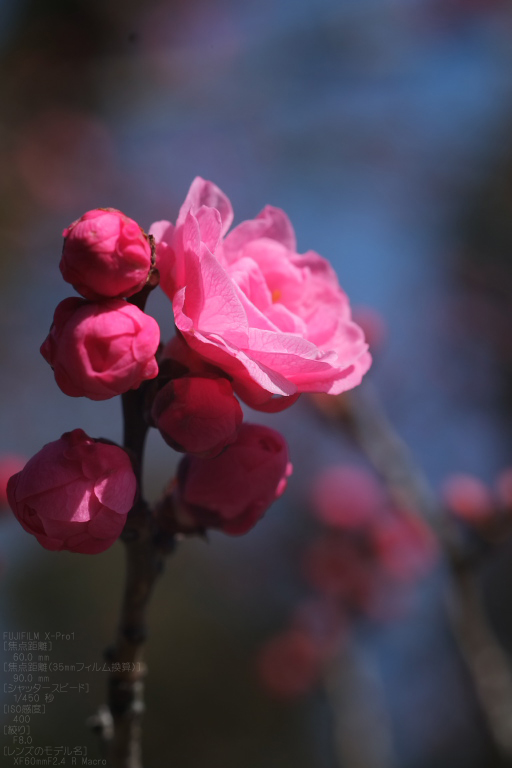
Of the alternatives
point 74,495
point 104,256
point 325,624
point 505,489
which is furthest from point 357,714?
point 104,256

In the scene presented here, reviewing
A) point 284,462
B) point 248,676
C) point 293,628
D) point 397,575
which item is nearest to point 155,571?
point 284,462

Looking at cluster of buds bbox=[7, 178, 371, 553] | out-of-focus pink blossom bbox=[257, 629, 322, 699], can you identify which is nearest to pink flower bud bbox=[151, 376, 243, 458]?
cluster of buds bbox=[7, 178, 371, 553]

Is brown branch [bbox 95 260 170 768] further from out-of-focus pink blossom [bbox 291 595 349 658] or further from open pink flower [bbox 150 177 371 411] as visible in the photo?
out-of-focus pink blossom [bbox 291 595 349 658]

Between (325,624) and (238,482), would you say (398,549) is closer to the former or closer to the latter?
(325,624)

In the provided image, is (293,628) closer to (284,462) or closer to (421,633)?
(421,633)

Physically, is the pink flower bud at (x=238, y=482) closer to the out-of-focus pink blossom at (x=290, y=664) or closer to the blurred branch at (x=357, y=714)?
the blurred branch at (x=357, y=714)

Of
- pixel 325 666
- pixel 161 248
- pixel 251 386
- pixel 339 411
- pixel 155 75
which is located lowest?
pixel 325 666
